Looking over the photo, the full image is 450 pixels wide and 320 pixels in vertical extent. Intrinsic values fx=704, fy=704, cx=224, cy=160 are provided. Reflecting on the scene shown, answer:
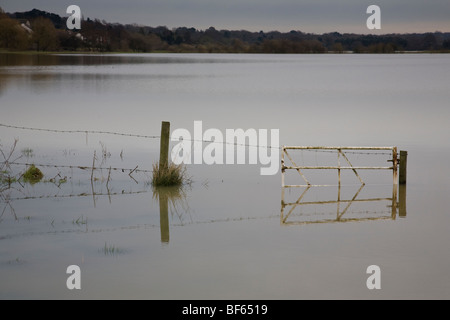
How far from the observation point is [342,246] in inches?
588

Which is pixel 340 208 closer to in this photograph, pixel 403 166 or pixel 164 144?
pixel 403 166

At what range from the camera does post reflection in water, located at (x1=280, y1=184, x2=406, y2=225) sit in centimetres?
1748

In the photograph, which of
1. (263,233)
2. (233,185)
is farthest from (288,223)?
(233,185)

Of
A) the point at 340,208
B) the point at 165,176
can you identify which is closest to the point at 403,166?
the point at 340,208

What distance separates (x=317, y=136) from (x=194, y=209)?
66.1 feet

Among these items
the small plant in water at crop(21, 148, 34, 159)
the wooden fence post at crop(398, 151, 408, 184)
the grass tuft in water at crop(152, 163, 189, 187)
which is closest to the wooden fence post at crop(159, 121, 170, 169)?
the grass tuft in water at crop(152, 163, 189, 187)

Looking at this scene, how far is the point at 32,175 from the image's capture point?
20891mm

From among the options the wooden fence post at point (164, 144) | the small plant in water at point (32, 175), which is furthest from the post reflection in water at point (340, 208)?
the small plant in water at point (32, 175)
